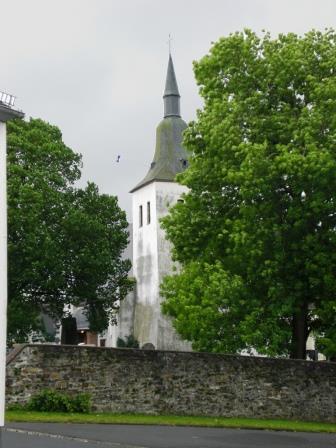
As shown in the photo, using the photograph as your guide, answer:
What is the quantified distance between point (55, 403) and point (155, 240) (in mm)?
53574

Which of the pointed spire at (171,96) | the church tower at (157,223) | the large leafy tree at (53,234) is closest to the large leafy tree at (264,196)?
the large leafy tree at (53,234)

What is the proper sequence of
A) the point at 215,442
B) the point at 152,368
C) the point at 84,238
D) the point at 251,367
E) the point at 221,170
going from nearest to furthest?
1. the point at 215,442
2. the point at 152,368
3. the point at 251,367
4. the point at 221,170
5. the point at 84,238

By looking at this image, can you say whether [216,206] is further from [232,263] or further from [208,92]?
[208,92]

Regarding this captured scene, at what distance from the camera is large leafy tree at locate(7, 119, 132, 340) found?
44.0m

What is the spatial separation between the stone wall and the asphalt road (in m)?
3.59

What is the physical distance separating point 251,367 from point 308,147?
7048mm

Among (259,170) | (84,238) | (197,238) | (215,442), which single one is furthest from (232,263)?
(84,238)

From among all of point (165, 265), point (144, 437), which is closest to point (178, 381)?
point (144, 437)

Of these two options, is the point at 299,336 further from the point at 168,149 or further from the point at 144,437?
the point at 168,149

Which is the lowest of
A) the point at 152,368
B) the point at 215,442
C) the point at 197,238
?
the point at 215,442

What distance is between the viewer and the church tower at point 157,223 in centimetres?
7212

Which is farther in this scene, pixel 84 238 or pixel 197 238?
pixel 84 238

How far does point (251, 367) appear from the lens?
26109 mm

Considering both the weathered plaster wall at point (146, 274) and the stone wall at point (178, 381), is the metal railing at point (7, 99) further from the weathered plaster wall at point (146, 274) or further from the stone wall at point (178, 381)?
the weathered plaster wall at point (146, 274)
